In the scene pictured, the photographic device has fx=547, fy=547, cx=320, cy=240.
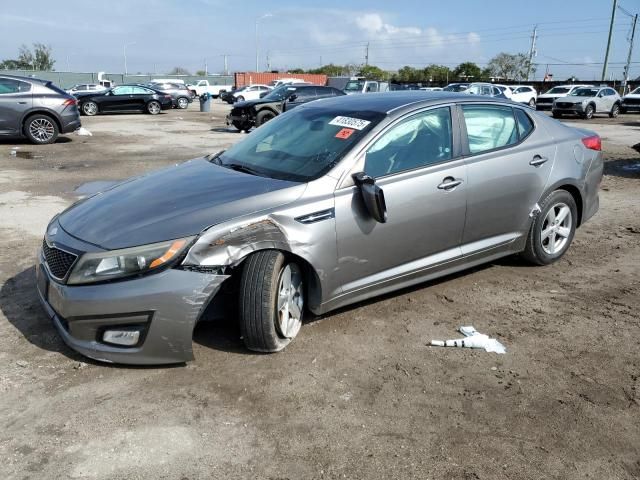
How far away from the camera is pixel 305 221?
340 centimetres

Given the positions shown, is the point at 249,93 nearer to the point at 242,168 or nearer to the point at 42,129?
the point at 42,129

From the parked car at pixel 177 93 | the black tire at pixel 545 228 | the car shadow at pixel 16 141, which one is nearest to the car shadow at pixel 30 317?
the black tire at pixel 545 228

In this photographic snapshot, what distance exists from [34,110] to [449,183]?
474 inches

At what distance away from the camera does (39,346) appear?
3527 millimetres

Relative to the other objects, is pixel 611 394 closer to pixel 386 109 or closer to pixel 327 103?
pixel 386 109

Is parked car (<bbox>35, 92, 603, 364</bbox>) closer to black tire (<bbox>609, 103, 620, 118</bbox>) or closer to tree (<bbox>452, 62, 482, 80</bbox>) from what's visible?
black tire (<bbox>609, 103, 620, 118</bbox>)

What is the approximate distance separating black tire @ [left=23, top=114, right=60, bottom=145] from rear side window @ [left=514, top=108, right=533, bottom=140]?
39.2 ft

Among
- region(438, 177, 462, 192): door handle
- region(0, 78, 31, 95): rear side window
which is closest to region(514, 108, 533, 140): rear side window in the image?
region(438, 177, 462, 192): door handle

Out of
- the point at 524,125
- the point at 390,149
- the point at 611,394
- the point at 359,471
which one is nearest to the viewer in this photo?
the point at 359,471

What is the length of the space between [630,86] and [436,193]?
166ft

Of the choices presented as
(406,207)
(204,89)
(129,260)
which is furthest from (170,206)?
(204,89)

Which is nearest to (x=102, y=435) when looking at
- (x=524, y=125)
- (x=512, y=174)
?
(x=512, y=174)

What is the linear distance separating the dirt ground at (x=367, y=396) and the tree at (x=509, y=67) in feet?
260

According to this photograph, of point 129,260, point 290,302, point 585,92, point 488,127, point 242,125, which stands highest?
point 585,92
